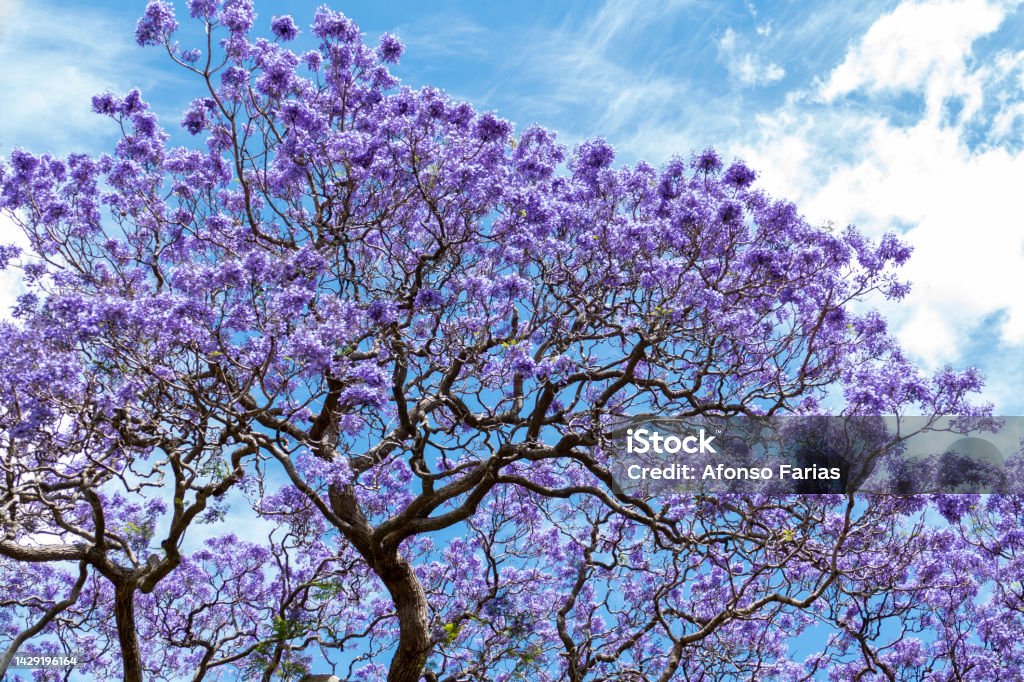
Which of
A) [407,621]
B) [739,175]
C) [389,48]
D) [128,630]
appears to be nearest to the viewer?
[407,621]

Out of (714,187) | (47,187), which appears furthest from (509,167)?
(47,187)

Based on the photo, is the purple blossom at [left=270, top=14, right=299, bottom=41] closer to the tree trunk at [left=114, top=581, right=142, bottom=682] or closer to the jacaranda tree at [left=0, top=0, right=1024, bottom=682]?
the jacaranda tree at [left=0, top=0, right=1024, bottom=682]

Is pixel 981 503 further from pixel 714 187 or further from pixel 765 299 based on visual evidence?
pixel 714 187

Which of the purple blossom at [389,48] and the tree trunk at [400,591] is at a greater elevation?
the purple blossom at [389,48]

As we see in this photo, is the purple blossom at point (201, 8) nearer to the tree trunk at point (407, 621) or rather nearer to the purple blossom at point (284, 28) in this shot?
the purple blossom at point (284, 28)

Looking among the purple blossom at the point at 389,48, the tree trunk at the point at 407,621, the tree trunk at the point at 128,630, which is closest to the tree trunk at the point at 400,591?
the tree trunk at the point at 407,621

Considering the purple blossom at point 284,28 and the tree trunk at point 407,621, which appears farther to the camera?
the purple blossom at point 284,28

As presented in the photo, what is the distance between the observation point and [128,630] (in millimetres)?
9195

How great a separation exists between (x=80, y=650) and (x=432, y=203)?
7.60 metres

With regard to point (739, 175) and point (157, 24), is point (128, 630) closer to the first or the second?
point (157, 24)

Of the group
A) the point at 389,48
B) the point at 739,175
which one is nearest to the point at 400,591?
the point at 739,175

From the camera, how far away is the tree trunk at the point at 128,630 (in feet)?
29.7

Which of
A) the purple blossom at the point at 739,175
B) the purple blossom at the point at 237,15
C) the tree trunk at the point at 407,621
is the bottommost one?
the tree trunk at the point at 407,621

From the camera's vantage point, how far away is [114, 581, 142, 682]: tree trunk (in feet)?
29.7
